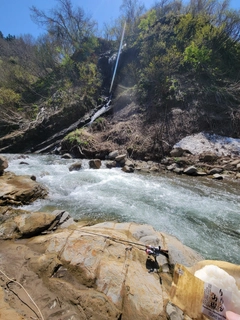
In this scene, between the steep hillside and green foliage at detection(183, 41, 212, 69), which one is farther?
green foliage at detection(183, 41, 212, 69)

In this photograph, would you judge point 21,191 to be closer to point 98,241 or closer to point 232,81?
point 98,241

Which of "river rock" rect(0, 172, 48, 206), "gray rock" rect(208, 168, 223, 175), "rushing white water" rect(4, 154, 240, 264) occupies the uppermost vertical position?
"gray rock" rect(208, 168, 223, 175)

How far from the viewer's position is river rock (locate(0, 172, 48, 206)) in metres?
4.78

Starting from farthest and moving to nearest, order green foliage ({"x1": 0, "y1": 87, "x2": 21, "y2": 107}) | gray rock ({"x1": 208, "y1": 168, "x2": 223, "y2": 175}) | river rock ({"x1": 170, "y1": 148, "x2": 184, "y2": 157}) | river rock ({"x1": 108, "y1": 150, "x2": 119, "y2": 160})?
green foliage ({"x1": 0, "y1": 87, "x2": 21, "y2": 107})
river rock ({"x1": 108, "y1": 150, "x2": 119, "y2": 160})
river rock ({"x1": 170, "y1": 148, "x2": 184, "y2": 157})
gray rock ({"x1": 208, "y1": 168, "x2": 223, "y2": 175})

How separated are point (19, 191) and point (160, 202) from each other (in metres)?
4.36

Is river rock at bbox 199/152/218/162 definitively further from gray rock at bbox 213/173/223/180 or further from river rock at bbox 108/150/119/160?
river rock at bbox 108/150/119/160

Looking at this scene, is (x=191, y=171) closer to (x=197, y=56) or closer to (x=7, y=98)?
(x=197, y=56)

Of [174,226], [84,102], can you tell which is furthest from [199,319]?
[84,102]

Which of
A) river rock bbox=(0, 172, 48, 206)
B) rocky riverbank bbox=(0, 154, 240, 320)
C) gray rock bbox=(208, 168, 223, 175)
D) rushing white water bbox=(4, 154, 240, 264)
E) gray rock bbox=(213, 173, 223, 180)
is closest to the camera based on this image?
rocky riverbank bbox=(0, 154, 240, 320)

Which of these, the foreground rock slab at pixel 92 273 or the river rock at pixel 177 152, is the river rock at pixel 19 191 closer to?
the foreground rock slab at pixel 92 273

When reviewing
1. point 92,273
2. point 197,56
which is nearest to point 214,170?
point 92,273

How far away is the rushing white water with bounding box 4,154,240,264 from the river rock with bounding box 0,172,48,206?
0.26 m

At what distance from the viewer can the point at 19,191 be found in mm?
5059

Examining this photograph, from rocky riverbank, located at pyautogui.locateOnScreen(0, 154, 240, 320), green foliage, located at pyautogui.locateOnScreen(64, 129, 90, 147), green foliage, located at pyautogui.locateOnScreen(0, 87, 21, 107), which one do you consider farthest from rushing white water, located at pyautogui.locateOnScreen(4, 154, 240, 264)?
green foliage, located at pyautogui.locateOnScreen(0, 87, 21, 107)
